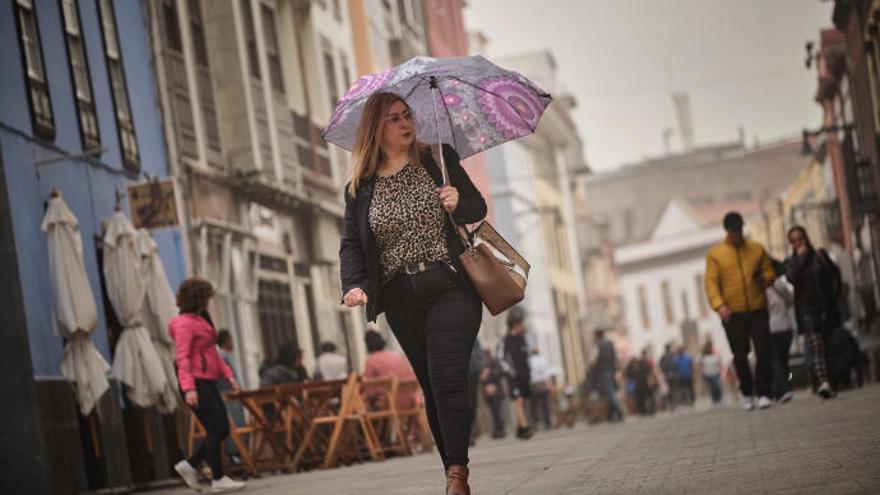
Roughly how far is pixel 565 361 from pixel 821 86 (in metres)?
20.0

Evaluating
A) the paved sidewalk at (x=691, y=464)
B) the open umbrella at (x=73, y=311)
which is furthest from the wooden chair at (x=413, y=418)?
the open umbrella at (x=73, y=311)

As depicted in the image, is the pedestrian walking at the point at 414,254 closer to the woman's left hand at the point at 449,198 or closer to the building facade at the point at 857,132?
the woman's left hand at the point at 449,198

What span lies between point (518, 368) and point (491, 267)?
15306 millimetres

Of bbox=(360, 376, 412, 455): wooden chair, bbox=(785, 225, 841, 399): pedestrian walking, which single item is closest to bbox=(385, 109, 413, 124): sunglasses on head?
bbox=(785, 225, 841, 399): pedestrian walking

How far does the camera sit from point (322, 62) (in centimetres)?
3344

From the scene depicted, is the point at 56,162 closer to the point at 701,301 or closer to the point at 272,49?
the point at 272,49

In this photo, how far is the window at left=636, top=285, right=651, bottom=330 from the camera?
100375 millimetres

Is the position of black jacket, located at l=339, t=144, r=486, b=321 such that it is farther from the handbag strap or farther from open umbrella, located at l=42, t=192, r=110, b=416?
open umbrella, located at l=42, t=192, r=110, b=416

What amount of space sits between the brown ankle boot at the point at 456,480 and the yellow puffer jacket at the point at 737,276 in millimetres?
8880

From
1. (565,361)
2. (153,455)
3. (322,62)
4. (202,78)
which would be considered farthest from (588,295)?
(153,455)

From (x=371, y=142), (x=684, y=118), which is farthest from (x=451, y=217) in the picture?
(x=684, y=118)

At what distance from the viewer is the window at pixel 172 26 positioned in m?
24.4

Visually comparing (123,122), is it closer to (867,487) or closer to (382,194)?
(382,194)

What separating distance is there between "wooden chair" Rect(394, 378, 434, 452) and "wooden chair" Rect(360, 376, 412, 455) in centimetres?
18
